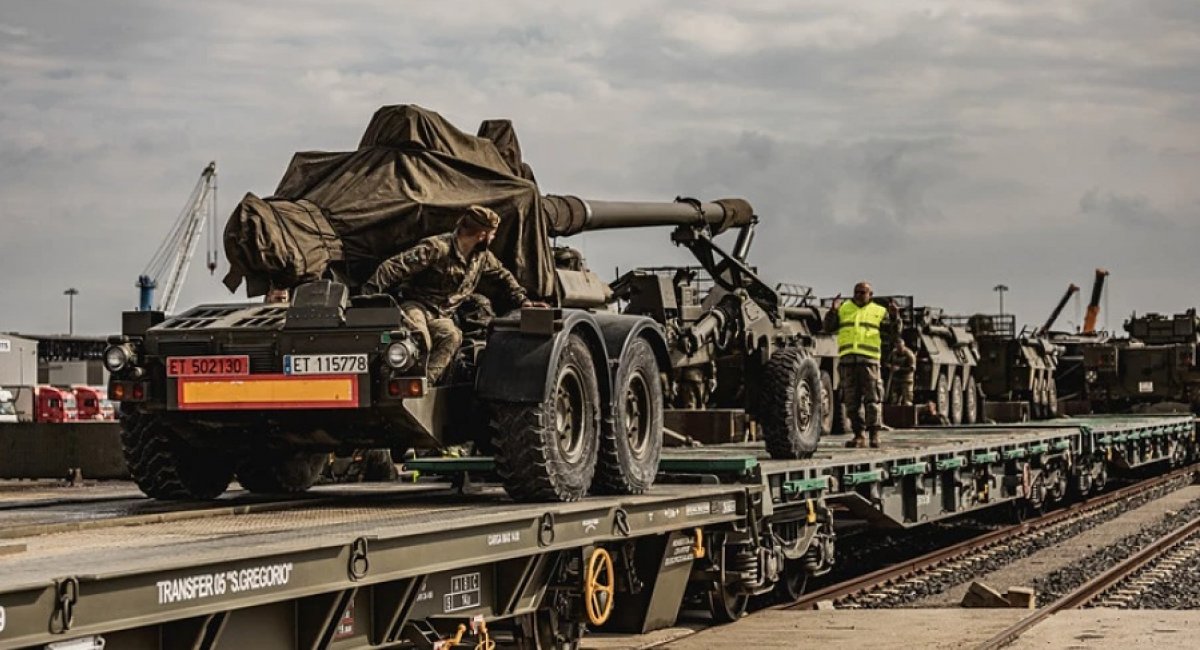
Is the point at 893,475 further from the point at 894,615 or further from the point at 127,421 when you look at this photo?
the point at 127,421

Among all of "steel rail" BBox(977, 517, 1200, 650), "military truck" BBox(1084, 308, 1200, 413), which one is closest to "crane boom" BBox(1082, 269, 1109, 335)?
"military truck" BBox(1084, 308, 1200, 413)

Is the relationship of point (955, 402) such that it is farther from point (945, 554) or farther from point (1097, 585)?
point (1097, 585)

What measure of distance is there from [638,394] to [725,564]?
1.76 metres

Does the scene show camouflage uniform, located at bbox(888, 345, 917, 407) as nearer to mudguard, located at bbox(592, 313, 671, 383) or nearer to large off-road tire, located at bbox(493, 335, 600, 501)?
mudguard, located at bbox(592, 313, 671, 383)

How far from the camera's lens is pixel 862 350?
1709cm

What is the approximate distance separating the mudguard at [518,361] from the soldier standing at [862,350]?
6.98 meters

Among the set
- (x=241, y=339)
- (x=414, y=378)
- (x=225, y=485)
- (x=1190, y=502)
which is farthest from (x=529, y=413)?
(x=1190, y=502)

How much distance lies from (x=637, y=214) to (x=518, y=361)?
196 inches

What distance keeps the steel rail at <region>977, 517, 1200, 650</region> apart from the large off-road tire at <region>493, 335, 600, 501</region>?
3149 mm

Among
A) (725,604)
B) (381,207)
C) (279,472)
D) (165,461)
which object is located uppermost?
(381,207)

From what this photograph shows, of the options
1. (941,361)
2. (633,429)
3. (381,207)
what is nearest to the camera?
(381,207)

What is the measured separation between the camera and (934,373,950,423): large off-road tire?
109 feet

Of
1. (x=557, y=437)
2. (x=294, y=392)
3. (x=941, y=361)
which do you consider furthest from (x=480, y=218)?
(x=941, y=361)

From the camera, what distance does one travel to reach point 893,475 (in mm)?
16094
